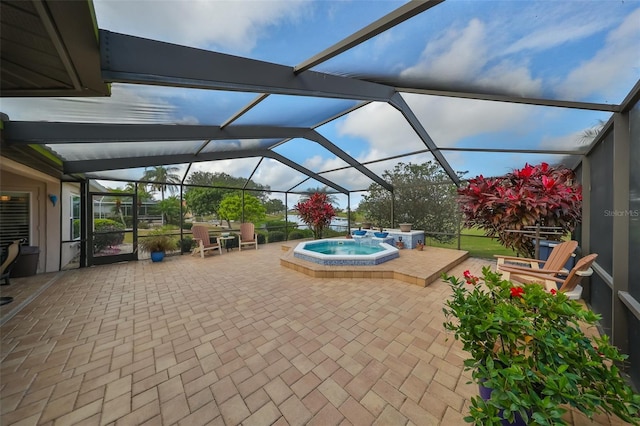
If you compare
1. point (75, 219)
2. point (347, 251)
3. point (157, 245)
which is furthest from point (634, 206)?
point (75, 219)


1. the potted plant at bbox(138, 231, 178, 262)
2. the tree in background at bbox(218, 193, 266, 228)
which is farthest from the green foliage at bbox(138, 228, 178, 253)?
the tree in background at bbox(218, 193, 266, 228)

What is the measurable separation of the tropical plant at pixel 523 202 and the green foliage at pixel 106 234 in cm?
970

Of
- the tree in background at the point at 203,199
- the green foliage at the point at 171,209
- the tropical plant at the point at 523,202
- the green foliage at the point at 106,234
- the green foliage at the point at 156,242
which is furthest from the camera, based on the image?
the tree in background at the point at 203,199

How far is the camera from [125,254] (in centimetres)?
695

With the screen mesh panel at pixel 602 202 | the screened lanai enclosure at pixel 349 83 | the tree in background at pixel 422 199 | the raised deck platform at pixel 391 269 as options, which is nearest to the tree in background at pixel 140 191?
the screened lanai enclosure at pixel 349 83

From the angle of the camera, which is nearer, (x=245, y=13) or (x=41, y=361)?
(x=245, y=13)

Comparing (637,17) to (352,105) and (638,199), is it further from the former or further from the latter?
(352,105)

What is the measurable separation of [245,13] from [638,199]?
4017 mm

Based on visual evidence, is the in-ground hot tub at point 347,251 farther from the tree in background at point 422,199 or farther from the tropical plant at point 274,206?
the tropical plant at point 274,206

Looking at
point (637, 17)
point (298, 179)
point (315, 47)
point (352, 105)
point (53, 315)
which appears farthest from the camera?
point (298, 179)

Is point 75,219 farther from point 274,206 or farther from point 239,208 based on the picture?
point 274,206

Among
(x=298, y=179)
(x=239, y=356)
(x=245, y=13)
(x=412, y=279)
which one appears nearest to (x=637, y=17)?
(x=245, y=13)

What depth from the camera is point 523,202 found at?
3.83m

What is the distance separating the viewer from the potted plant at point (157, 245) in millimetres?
6941
